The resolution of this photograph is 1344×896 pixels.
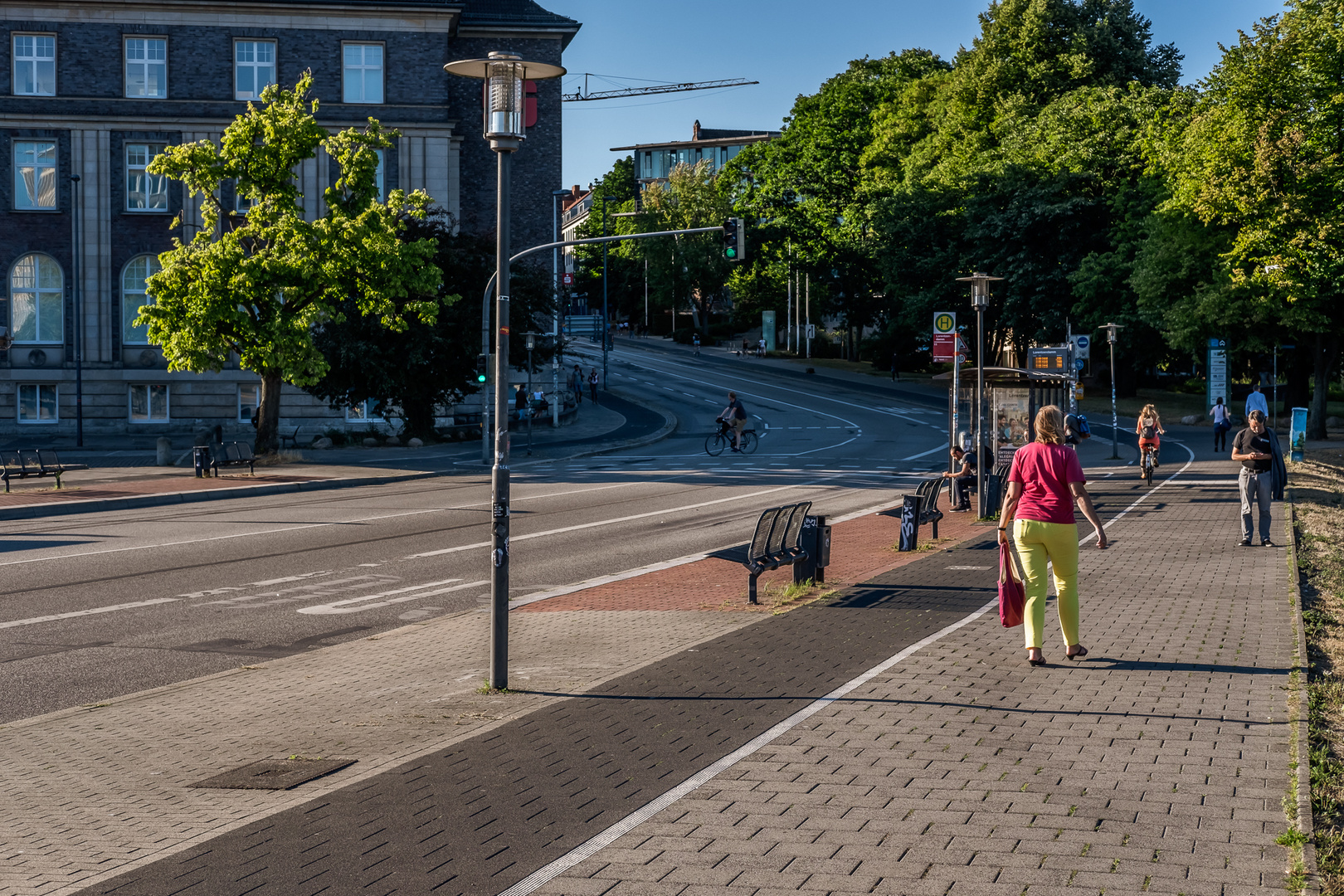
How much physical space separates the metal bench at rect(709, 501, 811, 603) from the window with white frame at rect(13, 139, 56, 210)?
40.7m

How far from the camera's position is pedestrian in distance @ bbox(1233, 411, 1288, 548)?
50.7 ft

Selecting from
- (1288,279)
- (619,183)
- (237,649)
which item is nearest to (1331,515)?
(237,649)

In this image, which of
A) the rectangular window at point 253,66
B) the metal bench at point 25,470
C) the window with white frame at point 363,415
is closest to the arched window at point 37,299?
the rectangular window at point 253,66

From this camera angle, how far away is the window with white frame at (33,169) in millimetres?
45062

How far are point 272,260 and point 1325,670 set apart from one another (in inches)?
1067

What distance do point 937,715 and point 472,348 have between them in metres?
34.1

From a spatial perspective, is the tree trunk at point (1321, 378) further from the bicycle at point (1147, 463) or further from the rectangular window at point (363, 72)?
the rectangular window at point (363, 72)

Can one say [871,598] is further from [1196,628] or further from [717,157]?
[717,157]

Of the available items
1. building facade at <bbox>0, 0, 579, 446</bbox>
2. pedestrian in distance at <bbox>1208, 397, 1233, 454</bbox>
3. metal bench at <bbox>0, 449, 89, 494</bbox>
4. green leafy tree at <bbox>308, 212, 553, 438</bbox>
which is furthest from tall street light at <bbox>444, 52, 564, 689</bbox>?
building facade at <bbox>0, 0, 579, 446</bbox>

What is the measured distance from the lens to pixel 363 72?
47188mm

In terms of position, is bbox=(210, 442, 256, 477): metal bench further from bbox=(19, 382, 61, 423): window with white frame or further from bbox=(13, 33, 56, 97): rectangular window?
bbox=(13, 33, 56, 97): rectangular window

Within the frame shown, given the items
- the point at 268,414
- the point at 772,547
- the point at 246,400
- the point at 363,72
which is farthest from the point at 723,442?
the point at 772,547

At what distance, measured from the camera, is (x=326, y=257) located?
31688 millimetres

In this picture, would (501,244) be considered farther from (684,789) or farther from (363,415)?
(363,415)
